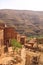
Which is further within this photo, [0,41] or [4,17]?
[4,17]

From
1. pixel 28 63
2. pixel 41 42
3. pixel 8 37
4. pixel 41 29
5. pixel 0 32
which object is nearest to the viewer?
pixel 28 63

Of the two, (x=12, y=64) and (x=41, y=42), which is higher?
(x=12, y=64)

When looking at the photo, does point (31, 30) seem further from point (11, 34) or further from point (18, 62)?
point (18, 62)

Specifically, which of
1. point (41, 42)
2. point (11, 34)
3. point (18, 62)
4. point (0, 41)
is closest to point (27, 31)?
point (41, 42)

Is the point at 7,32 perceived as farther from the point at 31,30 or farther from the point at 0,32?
the point at 31,30

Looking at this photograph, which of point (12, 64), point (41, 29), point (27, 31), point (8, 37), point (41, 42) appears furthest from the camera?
point (41, 29)

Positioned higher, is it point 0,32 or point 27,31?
point 0,32

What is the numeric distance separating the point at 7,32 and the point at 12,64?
17.9 m

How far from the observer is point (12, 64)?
52.2ft

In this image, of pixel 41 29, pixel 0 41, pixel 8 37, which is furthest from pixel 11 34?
pixel 41 29

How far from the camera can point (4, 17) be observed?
3452 inches

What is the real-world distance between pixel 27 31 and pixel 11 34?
3969 cm

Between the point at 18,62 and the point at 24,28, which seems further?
the point at 24,28

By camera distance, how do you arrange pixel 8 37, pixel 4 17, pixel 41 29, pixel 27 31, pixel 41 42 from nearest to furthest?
1. pixel 8 37
2. pixel 41 42
3. pixel 27 31
4. pixel 41 29
5. pixel 4 17
